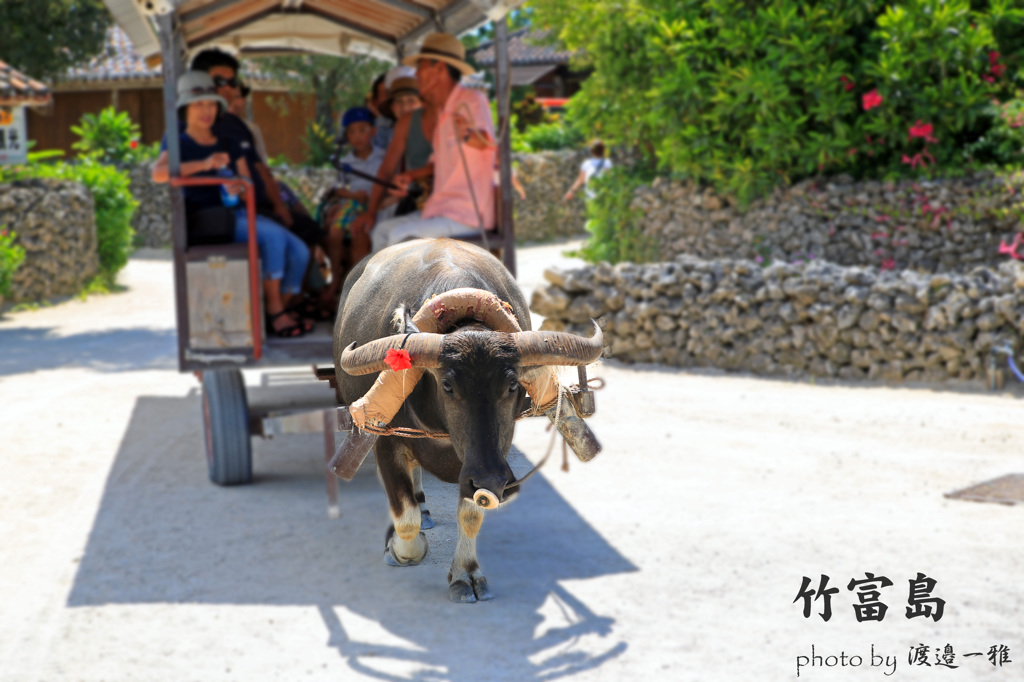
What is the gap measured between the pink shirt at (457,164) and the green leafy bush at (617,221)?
1112cm

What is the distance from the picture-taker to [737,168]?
1229 centimetres

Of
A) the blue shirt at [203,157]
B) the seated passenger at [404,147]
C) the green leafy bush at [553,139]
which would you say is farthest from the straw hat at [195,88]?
the green leafy bush at [553,139]

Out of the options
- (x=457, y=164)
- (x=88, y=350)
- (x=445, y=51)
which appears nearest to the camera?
(x=457, y=164)

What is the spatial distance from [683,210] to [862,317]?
3997mm

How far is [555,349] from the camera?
5.05 ft

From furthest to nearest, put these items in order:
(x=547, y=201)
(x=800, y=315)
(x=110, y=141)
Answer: (x=547, y=201) < (x=110, y=141) < (x=800, y=315)

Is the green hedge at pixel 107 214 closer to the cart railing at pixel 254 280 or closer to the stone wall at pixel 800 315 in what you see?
the stone wall at pixel 800 315

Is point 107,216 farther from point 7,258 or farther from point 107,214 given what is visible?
point 7,258

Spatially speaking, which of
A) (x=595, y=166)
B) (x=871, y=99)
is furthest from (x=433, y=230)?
(x=595, y=166)

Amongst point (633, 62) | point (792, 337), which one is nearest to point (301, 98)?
point (633, 62)

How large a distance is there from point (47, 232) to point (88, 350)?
14.0 ft

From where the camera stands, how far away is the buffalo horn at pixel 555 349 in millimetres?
1538

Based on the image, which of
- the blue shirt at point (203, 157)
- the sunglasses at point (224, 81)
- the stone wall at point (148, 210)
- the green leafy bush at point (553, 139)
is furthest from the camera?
the green leafy bush at point (553, 139)

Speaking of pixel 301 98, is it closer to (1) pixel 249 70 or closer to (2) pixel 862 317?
(1) pixel 249 70
